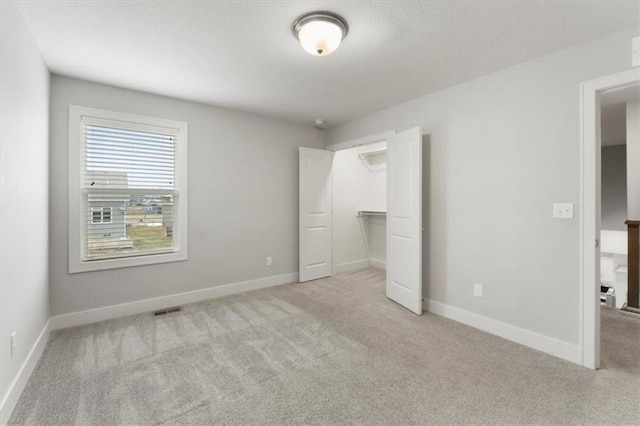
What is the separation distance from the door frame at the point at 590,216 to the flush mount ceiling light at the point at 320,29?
1970 mm

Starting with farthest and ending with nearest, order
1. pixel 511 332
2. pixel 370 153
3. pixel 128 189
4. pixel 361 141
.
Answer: pixel 370 153
pixel 361 141
pixel 128 189
pixel 511 332

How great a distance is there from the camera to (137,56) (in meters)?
2.47

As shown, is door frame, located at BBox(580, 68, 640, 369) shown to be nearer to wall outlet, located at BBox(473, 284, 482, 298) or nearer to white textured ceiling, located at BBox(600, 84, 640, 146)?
white textured ceiling, located at BBox(600, 84, 640, 146)

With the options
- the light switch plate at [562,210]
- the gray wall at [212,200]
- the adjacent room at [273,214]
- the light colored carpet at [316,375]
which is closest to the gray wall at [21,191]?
the adjacent room at [273,214]

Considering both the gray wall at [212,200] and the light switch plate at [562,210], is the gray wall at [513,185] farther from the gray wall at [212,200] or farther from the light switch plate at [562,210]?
the gray wall at [212,200]

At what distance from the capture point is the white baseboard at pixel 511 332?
2.32 m

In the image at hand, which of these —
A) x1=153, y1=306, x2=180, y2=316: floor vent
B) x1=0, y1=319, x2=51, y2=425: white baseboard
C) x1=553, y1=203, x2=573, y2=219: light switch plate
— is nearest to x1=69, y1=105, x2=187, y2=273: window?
x1=153, y1=306, x2=180, y2=316: floor vent

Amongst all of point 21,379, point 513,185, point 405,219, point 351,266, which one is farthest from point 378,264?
point 21,379

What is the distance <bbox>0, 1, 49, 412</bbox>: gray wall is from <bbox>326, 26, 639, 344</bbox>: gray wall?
357 centimetres

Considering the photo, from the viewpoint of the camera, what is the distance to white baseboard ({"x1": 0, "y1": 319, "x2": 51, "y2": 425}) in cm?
164

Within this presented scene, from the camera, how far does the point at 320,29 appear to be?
6.45 feet

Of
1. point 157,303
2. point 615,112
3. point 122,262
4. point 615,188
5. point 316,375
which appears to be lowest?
point 316,375

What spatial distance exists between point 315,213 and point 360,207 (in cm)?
121

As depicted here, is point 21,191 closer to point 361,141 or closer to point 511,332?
point 361,141
